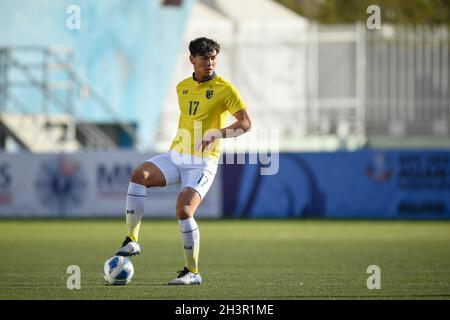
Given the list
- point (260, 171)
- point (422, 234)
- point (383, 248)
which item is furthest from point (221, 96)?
point (260, 171)

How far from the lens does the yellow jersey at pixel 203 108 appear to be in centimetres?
1127

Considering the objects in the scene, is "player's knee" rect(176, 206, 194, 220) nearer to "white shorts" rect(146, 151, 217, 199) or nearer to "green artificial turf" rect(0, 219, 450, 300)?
"white shorts" rect(146, 151, 217, 199)

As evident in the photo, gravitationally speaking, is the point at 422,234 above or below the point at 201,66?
below

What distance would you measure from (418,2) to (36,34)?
18.8m

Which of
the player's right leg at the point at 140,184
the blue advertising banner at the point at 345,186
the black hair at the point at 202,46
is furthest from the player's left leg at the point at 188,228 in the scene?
the blue advertising banner at the point at 345,186

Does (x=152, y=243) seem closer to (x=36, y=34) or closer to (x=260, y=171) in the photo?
(x=260, y=171)

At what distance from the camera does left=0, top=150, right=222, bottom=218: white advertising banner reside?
25219 mm

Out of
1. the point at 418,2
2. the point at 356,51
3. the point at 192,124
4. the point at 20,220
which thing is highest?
the point at 418,2

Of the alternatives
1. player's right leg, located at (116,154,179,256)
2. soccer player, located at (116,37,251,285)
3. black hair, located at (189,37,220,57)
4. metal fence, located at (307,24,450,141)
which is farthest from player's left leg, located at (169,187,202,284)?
metal fence, located at (307,24,450,141)

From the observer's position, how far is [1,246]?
17.0 m

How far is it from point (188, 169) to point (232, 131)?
684mm

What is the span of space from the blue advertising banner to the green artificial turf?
0.88 metres

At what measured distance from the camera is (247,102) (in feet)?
109

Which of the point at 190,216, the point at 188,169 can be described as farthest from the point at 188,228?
the point at 188,169
